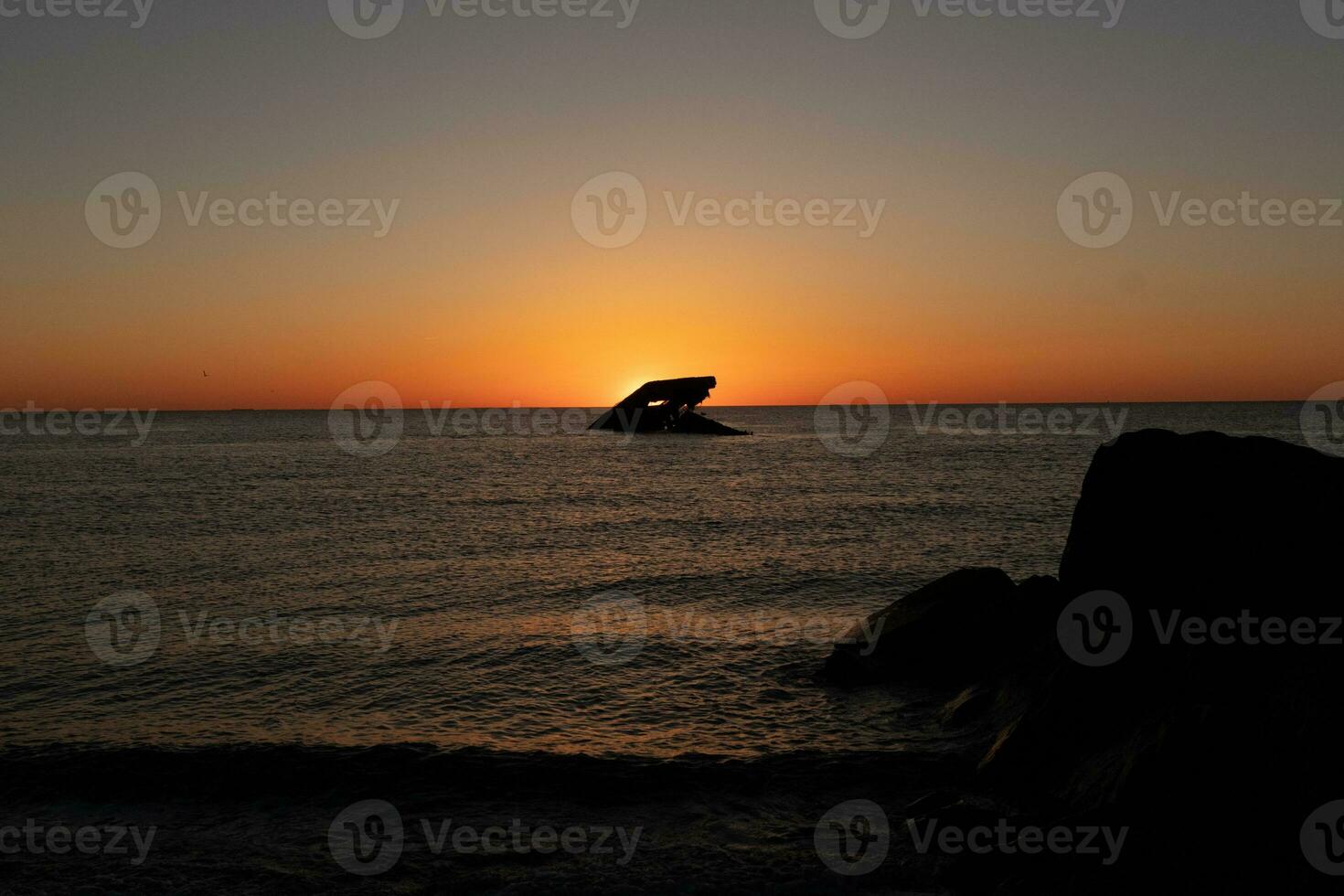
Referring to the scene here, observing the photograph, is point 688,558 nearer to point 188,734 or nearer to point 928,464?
point 188,734

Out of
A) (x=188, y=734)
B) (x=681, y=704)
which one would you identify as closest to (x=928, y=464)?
(x=681, y=704)

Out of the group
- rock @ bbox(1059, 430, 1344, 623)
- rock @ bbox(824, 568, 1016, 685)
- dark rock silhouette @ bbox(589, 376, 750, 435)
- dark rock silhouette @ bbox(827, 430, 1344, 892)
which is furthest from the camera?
dark rock silhouette @ bbox(589, 376, 750, 435)

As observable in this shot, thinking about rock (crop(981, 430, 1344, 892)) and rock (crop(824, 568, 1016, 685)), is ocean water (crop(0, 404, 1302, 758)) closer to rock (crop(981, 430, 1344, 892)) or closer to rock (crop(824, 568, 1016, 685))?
rock (crop(824, 568, 1016, 685))

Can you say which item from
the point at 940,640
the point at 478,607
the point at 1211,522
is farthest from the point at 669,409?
the point at 1211,522

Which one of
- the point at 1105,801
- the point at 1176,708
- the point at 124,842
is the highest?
the point at 1176,708

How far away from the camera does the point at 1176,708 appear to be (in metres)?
7.68

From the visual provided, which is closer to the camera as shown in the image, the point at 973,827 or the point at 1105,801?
the point at 1105,801

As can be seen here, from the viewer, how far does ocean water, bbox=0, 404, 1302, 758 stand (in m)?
12.1

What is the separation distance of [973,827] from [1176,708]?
2.26 metres

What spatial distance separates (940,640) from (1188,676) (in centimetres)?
523

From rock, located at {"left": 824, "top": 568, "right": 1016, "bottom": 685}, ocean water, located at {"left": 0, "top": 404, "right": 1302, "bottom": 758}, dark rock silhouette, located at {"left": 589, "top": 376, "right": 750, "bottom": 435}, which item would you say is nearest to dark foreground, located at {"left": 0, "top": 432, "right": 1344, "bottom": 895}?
ocean water, located at {"left": 0, "top": 404, "right": 1302, "bottom": 758}

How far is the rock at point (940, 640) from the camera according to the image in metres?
13.5

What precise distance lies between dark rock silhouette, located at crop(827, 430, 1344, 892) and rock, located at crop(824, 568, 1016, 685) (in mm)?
1394

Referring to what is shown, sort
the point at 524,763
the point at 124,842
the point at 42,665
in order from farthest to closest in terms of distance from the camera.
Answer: the point at 42,665
the point at 524,763
the point at 124,842
